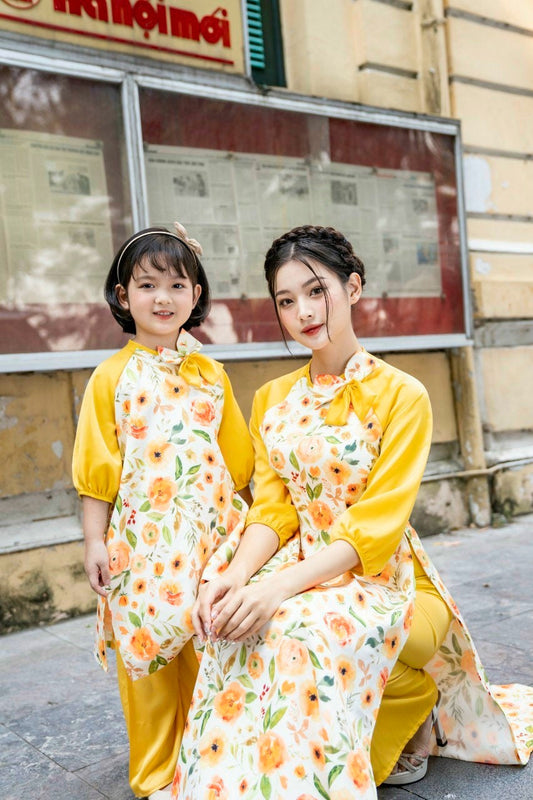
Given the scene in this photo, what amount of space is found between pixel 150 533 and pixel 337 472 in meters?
0.57

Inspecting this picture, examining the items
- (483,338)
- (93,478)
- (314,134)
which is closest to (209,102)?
(314,134)

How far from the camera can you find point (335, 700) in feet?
6.33

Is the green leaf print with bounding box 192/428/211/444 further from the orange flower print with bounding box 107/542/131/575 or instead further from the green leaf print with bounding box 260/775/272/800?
the green leaf print with bounding box 260/775/272/800

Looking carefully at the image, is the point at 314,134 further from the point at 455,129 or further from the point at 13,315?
the point at 13,315

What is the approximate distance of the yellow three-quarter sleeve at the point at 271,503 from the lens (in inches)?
95.5

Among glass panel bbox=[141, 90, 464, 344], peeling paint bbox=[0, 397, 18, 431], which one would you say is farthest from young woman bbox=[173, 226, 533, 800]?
glass panel bbox=[141, 90, 464, 344]

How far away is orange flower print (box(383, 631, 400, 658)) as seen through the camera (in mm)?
2123

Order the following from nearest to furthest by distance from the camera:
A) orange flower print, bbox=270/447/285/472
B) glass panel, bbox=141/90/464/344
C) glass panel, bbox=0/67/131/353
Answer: orange flower print, bbox=270/447/285/472, glass panel, bbox=0/67/131/353, glass panel, bbox=141/90/464/344

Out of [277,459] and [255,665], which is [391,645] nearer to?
[255,665]

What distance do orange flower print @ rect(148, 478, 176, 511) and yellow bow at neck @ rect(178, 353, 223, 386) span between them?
343mm

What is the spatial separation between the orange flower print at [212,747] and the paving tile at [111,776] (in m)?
0.67

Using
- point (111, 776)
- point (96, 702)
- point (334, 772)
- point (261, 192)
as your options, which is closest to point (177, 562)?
point (334, 772)

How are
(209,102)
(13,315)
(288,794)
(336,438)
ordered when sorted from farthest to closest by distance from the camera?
(209,102), (13,315), (336,438), (288,794)

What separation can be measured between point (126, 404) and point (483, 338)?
4466 mm
